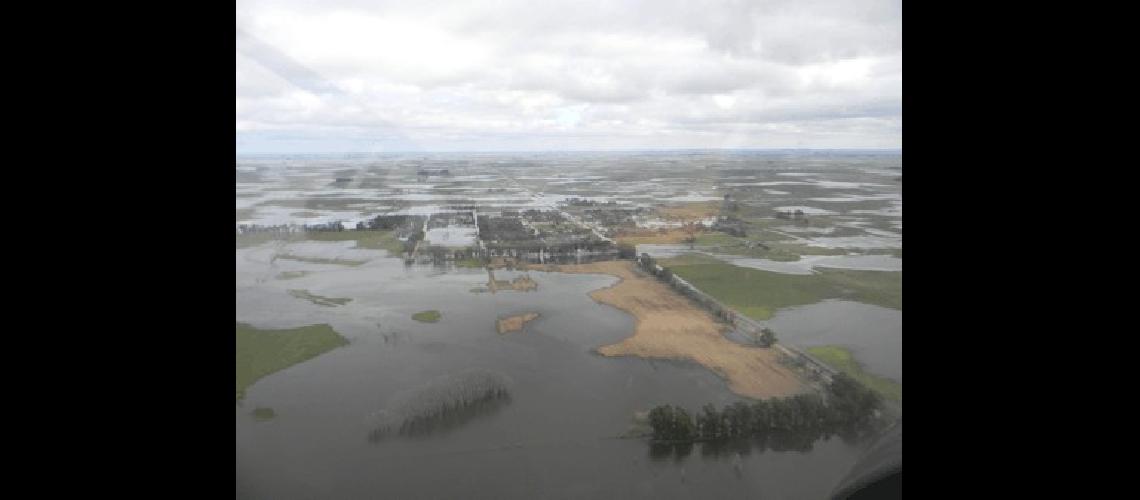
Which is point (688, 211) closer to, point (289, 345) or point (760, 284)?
point (760, 284)

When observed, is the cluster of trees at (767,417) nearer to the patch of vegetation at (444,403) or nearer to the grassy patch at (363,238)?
the patch of vegetation at (444,403)

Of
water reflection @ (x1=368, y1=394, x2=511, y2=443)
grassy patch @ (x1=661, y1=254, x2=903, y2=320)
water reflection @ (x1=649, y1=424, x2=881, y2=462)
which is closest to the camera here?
water reflection @ (x1=368, y1=394, x2=511, y2=443)

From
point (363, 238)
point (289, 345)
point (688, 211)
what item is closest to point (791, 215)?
point (688, 211)

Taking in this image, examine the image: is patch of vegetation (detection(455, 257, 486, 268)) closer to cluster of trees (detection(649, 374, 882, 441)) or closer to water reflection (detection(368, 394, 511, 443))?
water reflection (detection(368, 394, 511, 443))

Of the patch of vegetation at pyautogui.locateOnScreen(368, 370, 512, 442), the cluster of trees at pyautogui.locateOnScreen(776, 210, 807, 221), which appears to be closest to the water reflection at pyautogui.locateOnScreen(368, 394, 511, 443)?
the patch of vegetation at pyautogui.locateOnScreen(368, 370, 512, 442)
